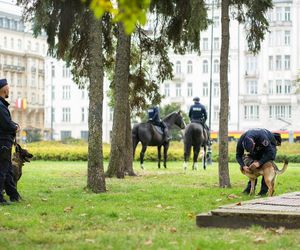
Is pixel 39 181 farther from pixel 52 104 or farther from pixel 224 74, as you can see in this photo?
pixel 52 104

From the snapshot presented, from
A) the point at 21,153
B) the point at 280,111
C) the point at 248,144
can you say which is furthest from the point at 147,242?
the point at 280,111

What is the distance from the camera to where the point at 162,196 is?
15508 mm

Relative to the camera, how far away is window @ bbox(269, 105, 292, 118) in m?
90.0

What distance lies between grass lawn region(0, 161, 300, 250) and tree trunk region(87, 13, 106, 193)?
0.54 metres

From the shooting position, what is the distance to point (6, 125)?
13.0 m

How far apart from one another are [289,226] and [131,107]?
690 inches

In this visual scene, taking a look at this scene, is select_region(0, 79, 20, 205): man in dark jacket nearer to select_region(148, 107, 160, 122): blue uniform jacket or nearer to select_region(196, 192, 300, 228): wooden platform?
select_region(196, 192, 300, 228): wooden platform

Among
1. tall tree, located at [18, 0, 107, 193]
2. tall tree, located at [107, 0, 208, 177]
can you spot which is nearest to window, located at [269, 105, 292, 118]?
tall tree, located at [107, 0, 208, 177]

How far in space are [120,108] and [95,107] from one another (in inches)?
214

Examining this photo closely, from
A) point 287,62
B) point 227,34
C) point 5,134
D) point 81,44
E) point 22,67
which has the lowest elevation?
point 5,134

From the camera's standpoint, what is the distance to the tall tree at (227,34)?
18453 millimetres

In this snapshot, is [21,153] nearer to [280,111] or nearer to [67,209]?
[67,209]

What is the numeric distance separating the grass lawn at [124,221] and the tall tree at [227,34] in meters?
0.85

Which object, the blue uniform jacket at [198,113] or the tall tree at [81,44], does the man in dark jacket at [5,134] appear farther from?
the blue uniform jacket at [198,113]
